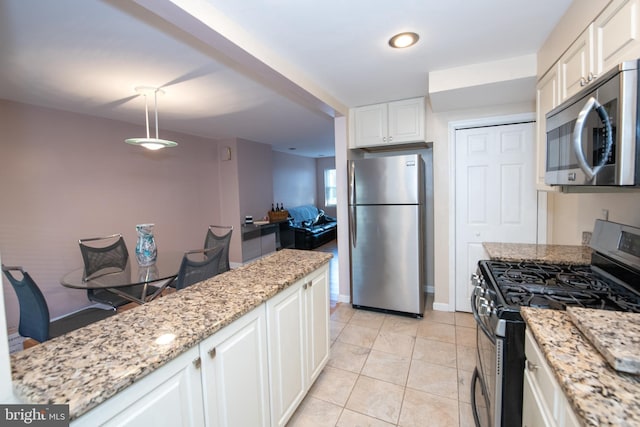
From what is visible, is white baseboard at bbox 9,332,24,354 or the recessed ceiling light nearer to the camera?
the recessed ceiling light

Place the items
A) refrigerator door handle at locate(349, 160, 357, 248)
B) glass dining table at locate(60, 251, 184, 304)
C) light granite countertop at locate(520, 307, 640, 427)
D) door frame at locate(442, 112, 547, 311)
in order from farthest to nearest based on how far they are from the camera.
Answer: refrigerator door handle at locate(349, 160, 357, 248)
door frame at locate(442, 112, 547, 311)
glass dining table at locate(60, 251, 184, 304)
light granite countertop at locate(520, 307, 640, 427)

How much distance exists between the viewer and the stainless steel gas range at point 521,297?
3.87 feet

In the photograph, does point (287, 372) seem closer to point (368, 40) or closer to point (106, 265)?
point (368, 40)

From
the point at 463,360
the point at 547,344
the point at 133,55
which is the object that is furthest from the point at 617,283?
the point at 133,55

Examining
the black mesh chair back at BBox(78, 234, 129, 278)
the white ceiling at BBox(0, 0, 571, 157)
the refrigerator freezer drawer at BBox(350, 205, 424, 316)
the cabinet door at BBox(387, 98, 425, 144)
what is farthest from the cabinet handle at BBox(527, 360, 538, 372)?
the black mesh chair back at BBox(78, 234, 129, 278)

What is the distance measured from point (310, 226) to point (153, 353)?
6.23 metres

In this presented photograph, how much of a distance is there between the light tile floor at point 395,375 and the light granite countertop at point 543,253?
90 centimetres

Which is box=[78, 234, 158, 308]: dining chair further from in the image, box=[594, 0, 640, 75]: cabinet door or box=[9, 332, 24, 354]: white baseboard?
box=[594, 0, 640, 75]: cabinet door

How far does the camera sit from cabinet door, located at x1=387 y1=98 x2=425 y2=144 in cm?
302

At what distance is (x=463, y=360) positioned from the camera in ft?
7.46

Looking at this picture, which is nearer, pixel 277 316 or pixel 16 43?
pixel 277 316

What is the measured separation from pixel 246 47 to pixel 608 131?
5.85 ft

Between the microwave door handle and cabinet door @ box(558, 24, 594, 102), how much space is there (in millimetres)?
473

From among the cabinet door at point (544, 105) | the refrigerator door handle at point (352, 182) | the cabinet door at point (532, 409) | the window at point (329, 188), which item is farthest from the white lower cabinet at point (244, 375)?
the window at point (329, 188)
